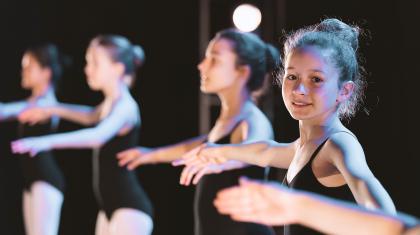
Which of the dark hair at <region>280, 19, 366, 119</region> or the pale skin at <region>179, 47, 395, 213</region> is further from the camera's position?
the dark hair at <region>280, 19, 366, 119</region>

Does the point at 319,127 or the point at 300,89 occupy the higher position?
the point at 300,89

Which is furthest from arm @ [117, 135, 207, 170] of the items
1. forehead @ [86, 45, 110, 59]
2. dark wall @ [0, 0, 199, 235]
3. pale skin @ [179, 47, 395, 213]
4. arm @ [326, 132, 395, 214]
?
arm @ [326, 132, 395, 214]

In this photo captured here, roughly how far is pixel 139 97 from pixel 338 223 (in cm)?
258

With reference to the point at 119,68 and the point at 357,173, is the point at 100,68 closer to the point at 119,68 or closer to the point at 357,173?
the point at 119,68

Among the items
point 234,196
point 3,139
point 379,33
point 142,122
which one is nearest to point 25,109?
point 3,139

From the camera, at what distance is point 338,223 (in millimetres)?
1194

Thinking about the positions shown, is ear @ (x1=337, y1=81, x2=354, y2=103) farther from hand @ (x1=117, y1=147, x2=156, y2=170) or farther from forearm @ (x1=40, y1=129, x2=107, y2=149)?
forearm @ (x1=40, y1=129, x2=107, y2=149)

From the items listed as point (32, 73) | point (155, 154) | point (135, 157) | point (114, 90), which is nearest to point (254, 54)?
point (155, 154)

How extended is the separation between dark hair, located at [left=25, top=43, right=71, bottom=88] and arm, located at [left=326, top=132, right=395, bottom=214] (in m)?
2.58

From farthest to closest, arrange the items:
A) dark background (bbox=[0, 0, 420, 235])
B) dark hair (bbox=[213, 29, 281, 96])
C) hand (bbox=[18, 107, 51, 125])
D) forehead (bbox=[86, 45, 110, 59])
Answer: hand (bbox=[18, 107, 51, 125]), forehead (bbox=[86, 45, 110, 59]), dark hair (bbox=[213, 29, 281, 96]), dark background (bbox=[0, 0, 420, 235])

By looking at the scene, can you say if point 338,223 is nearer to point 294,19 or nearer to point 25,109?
point 294,19

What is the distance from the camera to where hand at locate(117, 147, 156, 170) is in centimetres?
335

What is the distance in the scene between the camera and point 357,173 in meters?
1.57

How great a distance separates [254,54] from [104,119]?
946 millimetres
